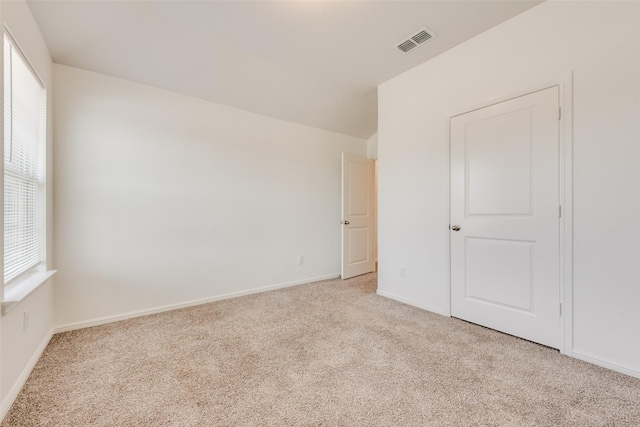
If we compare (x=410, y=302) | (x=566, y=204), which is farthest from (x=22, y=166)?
(x=566, y=204)

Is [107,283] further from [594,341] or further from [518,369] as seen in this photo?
[594,341]

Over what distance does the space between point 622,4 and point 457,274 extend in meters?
2.19

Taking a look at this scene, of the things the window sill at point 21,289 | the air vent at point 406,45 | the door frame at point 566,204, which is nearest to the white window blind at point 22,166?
the window sill at point 21,289

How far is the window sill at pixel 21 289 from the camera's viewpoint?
4.66 feet

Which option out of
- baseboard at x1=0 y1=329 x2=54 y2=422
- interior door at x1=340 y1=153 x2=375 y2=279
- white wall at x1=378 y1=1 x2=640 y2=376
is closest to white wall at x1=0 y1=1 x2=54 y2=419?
baseboard at x1=0 y1=329 x2=54 y2=422

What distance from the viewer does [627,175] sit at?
1667 mm

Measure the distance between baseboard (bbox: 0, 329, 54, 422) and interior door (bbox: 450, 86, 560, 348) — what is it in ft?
10.4

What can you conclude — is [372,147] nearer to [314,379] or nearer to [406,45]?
[406,45]

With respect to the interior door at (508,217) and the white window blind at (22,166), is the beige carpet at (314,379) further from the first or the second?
the white window blind at (22,166)

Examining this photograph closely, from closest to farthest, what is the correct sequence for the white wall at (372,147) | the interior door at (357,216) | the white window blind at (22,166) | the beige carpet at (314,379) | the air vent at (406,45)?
1. the beige carpet at (314,379)
2. the white window blind at (22,166)
3. the air vent at (406,45)
4. the interior door at (357,216)
5. the white wall at (372,147)

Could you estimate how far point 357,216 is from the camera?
4.27m

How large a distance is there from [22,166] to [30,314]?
1.00m

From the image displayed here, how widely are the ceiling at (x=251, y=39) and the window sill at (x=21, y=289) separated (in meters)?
1.82

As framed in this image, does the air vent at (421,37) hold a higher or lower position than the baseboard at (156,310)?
higher
